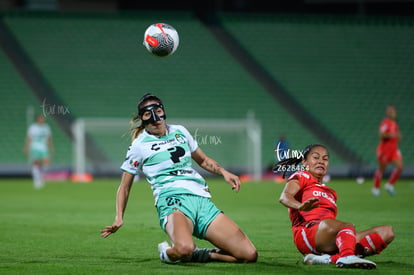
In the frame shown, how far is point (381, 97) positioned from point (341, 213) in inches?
731

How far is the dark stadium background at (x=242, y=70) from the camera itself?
29156 mm

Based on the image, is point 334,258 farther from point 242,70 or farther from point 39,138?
point 242,70

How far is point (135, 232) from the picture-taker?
34.6ft

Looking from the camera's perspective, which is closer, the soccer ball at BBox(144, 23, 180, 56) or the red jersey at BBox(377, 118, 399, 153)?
the soccer ball at BBox(144, 23, 180, 56)

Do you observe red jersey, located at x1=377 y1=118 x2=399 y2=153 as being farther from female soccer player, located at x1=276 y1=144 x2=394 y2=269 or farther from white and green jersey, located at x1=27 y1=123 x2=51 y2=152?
female soccer player, located at x1=276 y1=144 x2=394 y2=269

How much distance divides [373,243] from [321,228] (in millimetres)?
493

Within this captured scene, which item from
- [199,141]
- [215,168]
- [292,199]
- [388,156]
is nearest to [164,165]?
[215,168]

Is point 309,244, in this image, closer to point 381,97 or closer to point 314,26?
point 381,97

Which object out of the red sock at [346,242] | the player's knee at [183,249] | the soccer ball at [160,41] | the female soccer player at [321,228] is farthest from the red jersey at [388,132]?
the player's knee at [183,249]

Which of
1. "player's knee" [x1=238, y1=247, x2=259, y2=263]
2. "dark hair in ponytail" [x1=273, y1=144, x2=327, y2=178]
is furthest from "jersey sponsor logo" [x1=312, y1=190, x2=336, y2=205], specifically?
"player's knee" [x1=238, y1=247, x2=259, y2=263]

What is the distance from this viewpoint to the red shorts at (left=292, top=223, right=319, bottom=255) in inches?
281

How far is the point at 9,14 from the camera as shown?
106 ft

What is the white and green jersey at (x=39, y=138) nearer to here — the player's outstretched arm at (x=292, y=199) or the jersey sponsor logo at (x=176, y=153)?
the jersey sponsor logo at (x=176, y=153)

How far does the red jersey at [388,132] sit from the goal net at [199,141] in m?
8.59
